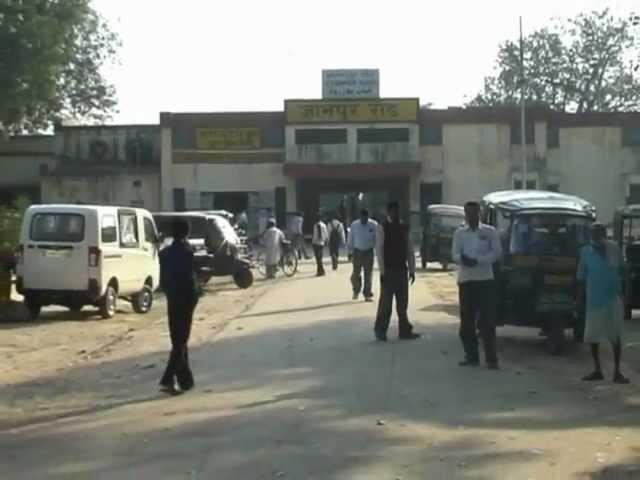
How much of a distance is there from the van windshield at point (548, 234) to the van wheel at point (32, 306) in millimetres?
8866

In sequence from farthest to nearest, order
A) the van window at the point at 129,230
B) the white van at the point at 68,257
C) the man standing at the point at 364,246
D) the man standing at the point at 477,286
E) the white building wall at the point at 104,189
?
the white building wall at the point at 104,189 → the man standing at the point at 364,246 → the van window at the point at 129,230 → the white van at the point at 68,257 → the man standing at the point at 477,286

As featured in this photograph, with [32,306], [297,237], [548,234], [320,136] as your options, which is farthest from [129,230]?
[320,136]

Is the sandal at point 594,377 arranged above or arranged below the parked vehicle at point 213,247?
below

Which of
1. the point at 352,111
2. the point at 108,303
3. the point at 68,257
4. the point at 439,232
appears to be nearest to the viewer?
the point at 68,257

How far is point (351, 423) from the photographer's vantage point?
35.3 feet

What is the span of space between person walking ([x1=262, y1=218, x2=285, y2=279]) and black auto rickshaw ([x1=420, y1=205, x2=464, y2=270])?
19.6ft

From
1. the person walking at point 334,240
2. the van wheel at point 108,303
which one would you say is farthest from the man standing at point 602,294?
the person walking at point 334,240

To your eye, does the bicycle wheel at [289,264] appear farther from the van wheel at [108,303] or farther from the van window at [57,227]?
the van window at [57,227]

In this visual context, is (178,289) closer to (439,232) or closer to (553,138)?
(439,232)

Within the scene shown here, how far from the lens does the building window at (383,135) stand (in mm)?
59125

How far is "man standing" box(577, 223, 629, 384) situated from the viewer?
13750 millimetres

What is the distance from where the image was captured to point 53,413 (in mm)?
11984

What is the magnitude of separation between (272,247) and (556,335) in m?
17.7

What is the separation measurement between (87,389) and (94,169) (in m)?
48.2
